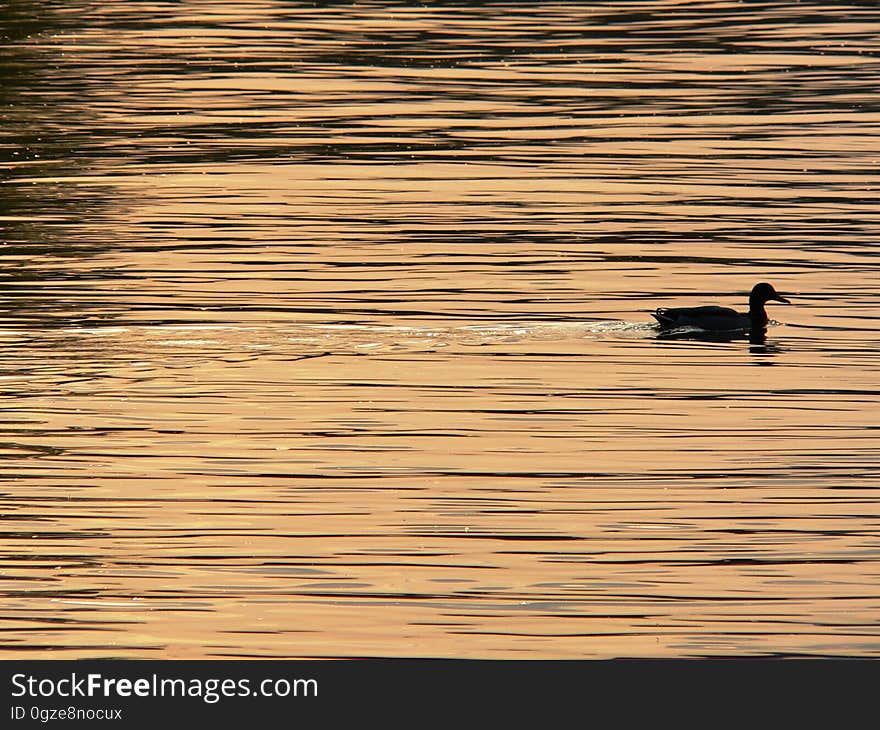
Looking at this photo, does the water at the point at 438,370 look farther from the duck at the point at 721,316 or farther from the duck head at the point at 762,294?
the duck head at the point at 762,294

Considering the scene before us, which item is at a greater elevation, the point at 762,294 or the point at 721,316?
the point at 762,294

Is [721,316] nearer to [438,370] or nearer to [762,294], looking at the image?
[762,294]

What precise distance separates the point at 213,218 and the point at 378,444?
33.7 ft

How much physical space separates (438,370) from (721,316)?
8.93ft

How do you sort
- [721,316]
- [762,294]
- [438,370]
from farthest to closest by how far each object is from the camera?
[762,294], [721,316], [438,370]

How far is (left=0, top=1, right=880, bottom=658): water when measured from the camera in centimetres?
1168

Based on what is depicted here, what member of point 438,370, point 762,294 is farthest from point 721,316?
point 438,370

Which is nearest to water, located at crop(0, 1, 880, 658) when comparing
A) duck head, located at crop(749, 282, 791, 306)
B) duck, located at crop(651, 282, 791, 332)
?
duck, located at crop(651, 282, 791, 332)

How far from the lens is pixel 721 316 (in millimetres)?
18609

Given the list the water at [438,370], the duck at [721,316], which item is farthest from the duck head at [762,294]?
the water at [438,370]

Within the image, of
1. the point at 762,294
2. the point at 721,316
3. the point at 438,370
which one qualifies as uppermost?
the point at 762,294

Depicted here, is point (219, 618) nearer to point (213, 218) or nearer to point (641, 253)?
point (641, 253)

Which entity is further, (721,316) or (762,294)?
(762,294)

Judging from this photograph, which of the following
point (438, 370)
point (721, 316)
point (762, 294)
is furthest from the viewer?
point (762, 294)
